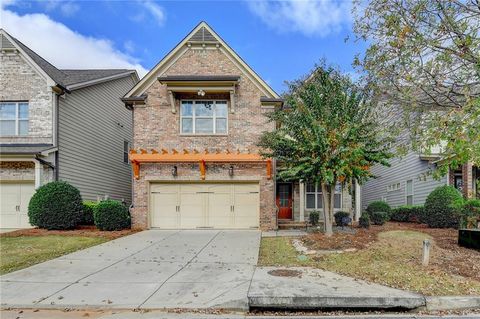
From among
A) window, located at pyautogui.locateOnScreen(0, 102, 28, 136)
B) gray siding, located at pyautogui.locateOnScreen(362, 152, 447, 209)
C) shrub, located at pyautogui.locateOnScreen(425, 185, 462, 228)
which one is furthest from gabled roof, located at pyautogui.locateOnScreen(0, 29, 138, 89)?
shrub, located at pyautogui.locateOnScreen(425, 185, 462, 228)

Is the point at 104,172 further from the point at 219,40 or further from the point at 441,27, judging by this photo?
the point at 441,27

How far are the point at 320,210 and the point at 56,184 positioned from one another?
13.3 metres

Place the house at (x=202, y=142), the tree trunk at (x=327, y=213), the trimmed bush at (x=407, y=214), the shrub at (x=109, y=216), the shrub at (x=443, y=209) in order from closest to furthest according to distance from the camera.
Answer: the tree trunk at (x=327, y=213)
the shrub at (x=109, y=216)
the shrub at (x=443, y=209)
the house at (x=202, y=142)
the trimmed bush at (x=407, y=214)

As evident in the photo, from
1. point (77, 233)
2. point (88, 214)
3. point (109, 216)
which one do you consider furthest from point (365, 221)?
point (88, 214)

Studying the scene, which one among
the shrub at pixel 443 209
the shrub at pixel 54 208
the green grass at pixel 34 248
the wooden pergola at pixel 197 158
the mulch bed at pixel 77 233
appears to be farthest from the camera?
the wooden pergola at pixel 197 158

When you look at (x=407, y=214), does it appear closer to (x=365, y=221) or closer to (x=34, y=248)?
(x=365, y=221)

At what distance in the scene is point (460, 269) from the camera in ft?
27.4

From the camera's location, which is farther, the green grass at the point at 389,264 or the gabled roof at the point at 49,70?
the gabled roof at the point at 49,70

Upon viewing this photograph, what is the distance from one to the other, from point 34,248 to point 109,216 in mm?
3878

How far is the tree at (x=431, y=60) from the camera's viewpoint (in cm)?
896

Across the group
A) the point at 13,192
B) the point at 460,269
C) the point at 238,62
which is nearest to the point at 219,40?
the point at 238,62

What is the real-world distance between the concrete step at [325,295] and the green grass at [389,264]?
21.4 inches

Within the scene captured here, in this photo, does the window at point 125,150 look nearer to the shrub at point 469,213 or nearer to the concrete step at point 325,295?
the concrete step at point 325,295

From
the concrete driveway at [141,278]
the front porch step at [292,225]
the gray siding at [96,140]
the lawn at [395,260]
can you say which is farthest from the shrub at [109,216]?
the front porch step at [292,225]
